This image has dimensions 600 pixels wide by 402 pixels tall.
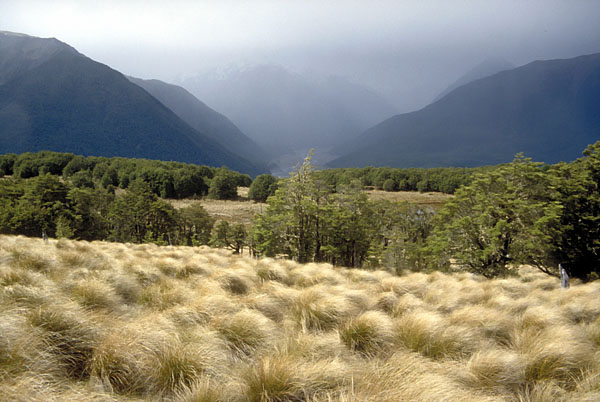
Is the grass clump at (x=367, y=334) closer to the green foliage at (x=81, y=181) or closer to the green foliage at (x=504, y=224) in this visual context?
the green foliage at (x=504, y=224)

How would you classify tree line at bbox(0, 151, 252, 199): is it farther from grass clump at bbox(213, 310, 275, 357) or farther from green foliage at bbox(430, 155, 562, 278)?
grass clump at bbox(213, 310, 275, 357)

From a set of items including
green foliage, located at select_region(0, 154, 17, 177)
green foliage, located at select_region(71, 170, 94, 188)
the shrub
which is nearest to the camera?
green foliage, located at select_region(71, 170, 94, 188)

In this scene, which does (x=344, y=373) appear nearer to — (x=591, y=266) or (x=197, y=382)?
(x=197, y=382)

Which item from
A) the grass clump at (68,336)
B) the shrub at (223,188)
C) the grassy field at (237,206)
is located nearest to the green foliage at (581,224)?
the grass clump at (68,336)

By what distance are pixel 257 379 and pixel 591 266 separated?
26233 mm

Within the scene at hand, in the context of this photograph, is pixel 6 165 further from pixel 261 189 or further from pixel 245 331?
pixel 245 331

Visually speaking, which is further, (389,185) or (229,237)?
(389,185)

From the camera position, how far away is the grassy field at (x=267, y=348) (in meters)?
2.65

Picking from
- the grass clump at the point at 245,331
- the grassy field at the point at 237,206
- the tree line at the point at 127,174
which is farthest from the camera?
the tree line at the point at 127,174

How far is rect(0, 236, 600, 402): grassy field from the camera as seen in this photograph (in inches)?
104

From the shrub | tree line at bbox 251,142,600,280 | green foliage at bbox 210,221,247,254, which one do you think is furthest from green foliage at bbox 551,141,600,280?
the shrub

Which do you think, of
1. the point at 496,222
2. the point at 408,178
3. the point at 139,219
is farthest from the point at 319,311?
the point at 408,178

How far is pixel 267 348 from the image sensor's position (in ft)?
12.0

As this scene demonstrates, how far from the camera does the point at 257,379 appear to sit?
2.70 m
